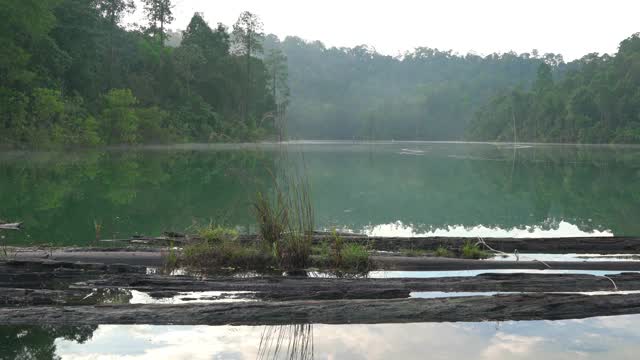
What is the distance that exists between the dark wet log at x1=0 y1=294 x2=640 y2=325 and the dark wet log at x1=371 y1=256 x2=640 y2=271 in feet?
5.57

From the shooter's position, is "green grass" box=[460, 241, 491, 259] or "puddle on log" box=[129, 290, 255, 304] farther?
"green grass" box=[460, 241, 491, 259]

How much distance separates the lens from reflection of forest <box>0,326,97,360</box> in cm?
415

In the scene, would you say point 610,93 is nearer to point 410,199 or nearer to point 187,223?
point 410,199

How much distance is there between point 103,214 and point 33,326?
318 inches

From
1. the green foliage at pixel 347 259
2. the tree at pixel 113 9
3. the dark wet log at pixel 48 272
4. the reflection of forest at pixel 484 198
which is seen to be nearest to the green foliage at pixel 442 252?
the green foliage at pixel 347 259

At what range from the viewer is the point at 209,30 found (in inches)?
2970

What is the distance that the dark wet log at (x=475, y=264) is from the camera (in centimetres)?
673

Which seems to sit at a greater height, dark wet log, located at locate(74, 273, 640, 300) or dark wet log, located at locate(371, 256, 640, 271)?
dark wet log, located at locate(74, 273, 640, 300)

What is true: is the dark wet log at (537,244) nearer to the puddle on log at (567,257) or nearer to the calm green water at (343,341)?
the puddle on log at (567,257)

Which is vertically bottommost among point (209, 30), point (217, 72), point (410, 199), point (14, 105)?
point (410, 199)

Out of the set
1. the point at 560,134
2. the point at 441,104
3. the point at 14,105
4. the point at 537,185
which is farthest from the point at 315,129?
the point at 537,185

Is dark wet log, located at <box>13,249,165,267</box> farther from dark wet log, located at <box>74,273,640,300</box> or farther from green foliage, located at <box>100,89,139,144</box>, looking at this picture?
green foliage, located at <box>100,89,139,144</box>

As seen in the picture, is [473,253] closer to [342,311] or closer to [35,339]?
[342,311]

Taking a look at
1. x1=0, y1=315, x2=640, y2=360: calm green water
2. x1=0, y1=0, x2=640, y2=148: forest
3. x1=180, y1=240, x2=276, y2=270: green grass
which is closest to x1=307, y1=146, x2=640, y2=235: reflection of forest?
x1=0, y1=0, x2=640, y2=148: forest
